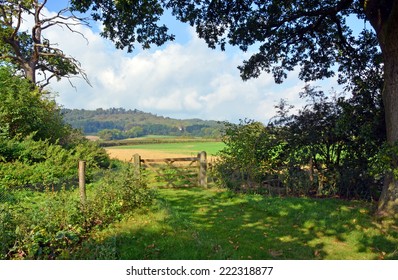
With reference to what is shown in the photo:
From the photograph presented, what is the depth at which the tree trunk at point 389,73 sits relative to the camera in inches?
355

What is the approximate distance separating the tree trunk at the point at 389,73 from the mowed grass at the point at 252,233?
793 millimetres

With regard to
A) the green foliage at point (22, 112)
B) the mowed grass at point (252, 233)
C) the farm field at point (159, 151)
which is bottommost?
the mowed grass at point (252, 233)

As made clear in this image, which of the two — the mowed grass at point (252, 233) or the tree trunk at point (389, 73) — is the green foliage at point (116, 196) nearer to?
the mowed grass at point (252, 233)

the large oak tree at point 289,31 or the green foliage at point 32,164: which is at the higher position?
the large oak tree at point 289,31

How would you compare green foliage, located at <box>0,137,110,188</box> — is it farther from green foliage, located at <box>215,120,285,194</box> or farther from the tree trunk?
the tree trunk

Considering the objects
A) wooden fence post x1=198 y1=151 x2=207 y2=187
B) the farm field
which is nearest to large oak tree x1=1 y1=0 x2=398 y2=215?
wooden fence post x1=198 y1=151 x2=207 y2=187

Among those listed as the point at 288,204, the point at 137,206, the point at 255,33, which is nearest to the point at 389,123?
the point at 288,204

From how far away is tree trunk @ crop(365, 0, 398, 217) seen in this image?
9023mm

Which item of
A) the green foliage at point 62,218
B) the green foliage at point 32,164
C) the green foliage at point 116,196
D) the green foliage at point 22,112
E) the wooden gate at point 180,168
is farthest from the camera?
the green foliage at point 22,112

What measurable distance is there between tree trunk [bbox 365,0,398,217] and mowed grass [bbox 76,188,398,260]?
793 millimetres

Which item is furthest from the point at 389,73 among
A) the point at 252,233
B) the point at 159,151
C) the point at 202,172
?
the point at 159,151

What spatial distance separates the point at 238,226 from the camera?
8641 mm

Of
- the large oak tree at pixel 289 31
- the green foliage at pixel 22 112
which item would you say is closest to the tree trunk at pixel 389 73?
the large oak tree at pixel 289 31

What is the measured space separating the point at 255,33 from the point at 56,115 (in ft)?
55.2
